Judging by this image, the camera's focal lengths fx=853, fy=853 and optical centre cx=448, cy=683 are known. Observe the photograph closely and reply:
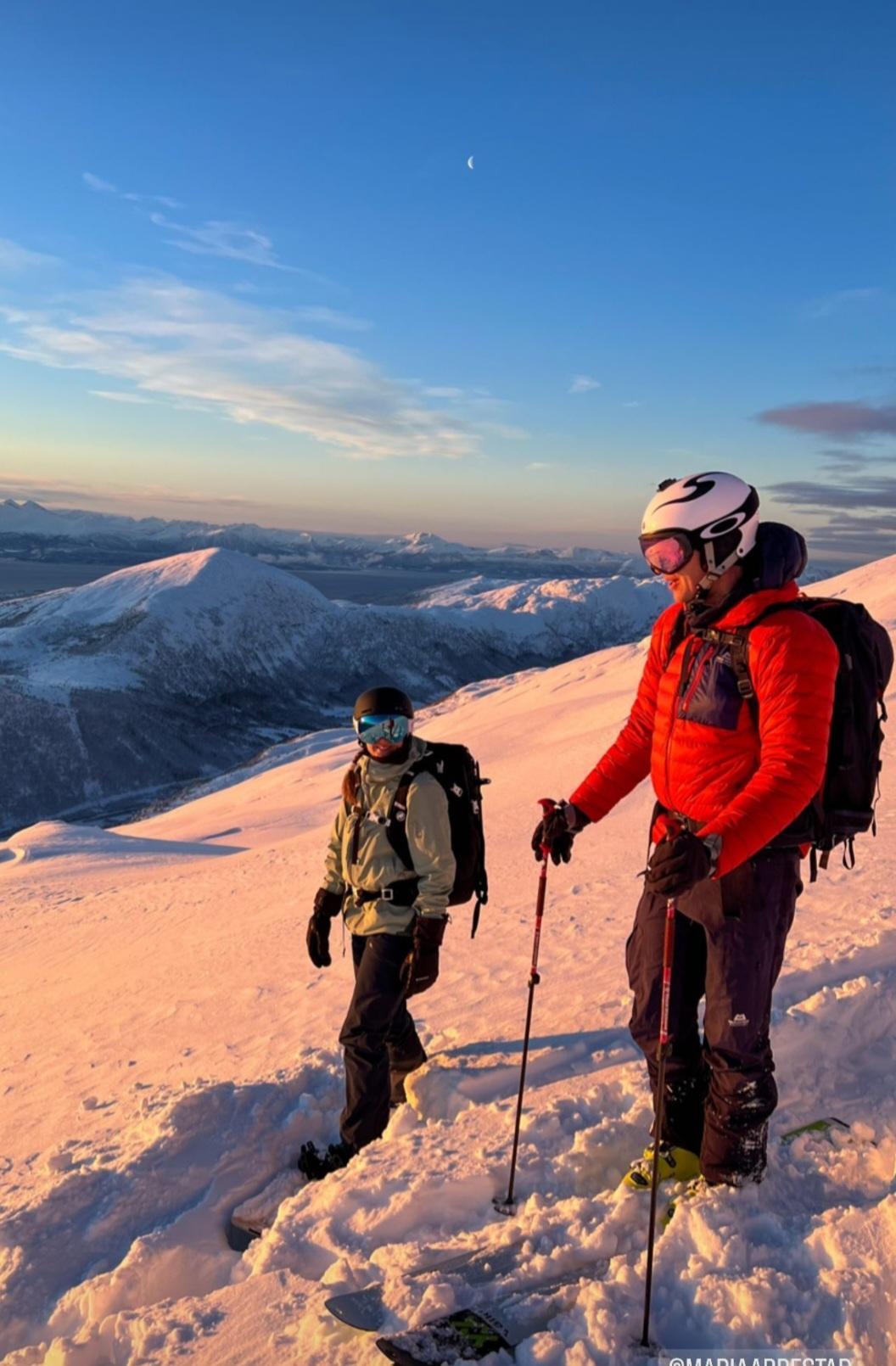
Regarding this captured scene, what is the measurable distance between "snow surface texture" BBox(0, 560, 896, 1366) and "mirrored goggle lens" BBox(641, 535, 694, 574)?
2.58 m

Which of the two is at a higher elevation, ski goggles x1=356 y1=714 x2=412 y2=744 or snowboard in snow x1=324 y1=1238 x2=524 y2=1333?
ski goggles x1=356 y1=714 x2=412 y2=744

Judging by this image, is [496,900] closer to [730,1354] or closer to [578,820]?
[578,820]

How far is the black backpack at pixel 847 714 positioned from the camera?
3.31 metres

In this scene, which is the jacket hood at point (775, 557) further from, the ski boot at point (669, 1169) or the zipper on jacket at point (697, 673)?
the ski boot at point (669, 1169)

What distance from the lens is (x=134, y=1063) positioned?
682 cm

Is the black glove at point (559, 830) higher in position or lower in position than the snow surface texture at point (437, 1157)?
higher

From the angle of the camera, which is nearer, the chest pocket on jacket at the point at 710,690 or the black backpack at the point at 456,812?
the chest pocket on jacket at the point at 710,690

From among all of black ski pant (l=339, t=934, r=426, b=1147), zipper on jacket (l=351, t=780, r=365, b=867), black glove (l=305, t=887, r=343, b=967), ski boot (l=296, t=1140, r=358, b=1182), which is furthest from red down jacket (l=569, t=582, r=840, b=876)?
ski boot (l=296, t=1140, r=358, b=1182)

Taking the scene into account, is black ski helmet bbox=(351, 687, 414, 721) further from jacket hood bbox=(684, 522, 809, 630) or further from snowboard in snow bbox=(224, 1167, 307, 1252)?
snowboard in snow bbox=(224, 1167, 307, 1252)

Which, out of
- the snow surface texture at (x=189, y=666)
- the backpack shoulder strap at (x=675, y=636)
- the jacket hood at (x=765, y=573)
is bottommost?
the snow surface texture at (x=189, y=666)

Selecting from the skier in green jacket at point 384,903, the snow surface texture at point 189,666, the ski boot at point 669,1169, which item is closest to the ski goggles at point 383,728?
the skier in green jacket at point 384,903

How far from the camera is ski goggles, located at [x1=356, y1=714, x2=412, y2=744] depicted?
15.8 ft

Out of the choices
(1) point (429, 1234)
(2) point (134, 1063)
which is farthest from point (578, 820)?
(2) point (134, 1063)

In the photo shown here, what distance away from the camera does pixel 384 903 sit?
4.86 m
